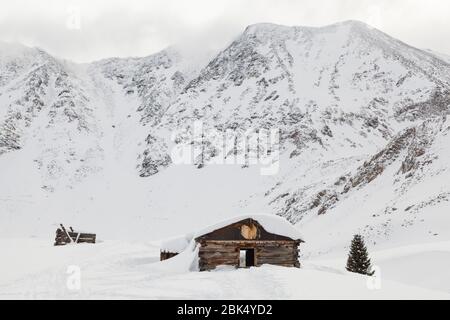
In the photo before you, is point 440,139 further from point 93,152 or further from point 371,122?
point 93,152

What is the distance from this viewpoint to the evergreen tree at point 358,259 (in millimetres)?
19281

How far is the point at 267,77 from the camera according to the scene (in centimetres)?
8569

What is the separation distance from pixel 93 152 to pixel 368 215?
5599 centimetres

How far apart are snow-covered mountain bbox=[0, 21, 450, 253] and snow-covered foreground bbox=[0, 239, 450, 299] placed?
570 centimetres

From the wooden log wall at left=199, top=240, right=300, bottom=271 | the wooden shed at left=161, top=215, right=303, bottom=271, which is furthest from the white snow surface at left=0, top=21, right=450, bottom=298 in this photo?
the wooden shed at left=161, top=215, right=303, bottom=271

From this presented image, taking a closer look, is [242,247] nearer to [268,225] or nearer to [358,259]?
[268,225]

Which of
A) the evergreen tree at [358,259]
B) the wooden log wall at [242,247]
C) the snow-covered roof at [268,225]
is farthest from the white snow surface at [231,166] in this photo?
the snow-covered roof at [268,225]

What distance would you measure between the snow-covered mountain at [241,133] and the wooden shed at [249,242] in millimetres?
8294

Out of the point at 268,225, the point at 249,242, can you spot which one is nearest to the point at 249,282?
the point at 249,242

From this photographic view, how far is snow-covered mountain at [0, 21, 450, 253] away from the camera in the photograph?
37219mm

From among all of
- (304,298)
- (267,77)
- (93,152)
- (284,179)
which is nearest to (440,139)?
(284,179)

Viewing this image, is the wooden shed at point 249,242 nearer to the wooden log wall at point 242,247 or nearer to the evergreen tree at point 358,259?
the wooden log wall at point 242,247

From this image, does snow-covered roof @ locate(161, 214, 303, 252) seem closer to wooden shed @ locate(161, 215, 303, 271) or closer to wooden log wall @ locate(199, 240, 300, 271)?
wooden shed @ locate(161, 215, 303, 271)
